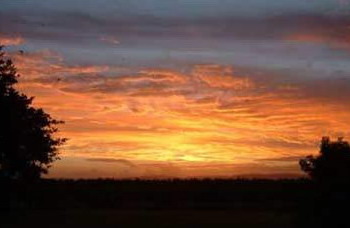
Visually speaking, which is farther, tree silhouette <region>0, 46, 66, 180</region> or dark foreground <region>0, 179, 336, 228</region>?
tree silhouette <region>0, 46, 66, 180</region>

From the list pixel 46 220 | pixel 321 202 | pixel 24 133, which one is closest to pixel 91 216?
pixel 46 220

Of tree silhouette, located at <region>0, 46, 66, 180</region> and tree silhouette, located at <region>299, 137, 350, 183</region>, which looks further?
tree silhouette, located at <region>0, 46, 66, 180</region>

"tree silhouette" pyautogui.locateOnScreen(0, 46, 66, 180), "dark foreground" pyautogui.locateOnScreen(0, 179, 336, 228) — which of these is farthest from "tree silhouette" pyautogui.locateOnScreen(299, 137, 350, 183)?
"tree silhouette" pyautogui.locateOnScreen(0, 46, 66, 180)

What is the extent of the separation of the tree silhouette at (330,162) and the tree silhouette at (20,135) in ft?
90.3

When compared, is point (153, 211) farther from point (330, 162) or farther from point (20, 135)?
point (330, 162)

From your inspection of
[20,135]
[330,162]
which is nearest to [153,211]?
[20,135]

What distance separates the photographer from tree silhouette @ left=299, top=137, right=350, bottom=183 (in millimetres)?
30672

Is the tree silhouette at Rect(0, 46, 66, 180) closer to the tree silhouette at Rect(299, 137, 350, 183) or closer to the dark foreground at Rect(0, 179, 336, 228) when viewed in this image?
the dark foreground at Rect(0, 179, 336, 228)

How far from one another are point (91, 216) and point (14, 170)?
7242 millimetres

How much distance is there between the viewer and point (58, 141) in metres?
58.0

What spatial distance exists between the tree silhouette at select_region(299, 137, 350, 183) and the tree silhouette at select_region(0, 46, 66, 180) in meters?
27.5

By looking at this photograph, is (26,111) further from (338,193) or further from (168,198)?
(168,198)

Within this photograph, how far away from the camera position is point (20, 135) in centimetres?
5369

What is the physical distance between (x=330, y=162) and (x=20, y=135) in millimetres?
28374
